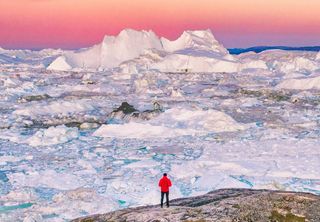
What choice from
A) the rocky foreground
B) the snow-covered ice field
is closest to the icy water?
the snow-covered ice field

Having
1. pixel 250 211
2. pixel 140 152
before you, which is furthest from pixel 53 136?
pixel 250 211

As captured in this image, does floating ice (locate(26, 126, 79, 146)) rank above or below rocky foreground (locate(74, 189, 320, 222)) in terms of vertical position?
below

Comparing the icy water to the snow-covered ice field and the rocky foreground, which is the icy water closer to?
the snow-covered ice field

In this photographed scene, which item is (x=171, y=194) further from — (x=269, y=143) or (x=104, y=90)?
(x=104, y=90)

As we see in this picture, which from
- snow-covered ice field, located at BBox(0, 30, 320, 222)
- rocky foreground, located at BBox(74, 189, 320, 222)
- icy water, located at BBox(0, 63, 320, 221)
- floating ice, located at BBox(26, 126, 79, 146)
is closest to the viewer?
rocky foreground, located at BBox(74, 189, 320, 222)

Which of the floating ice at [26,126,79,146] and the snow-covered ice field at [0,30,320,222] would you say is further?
the floating ice at [26,126,79,146]

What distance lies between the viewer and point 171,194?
18.0 metres

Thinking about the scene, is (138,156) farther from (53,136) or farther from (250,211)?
(250,211)

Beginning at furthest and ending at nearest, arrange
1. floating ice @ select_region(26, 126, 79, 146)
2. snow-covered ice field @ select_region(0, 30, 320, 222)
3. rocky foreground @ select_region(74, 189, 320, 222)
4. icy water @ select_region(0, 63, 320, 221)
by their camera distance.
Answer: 1. floating ice @ select_region(26, 126, 79, 146)
2. snow-covered ice field @ select_region(0, 30, 320, 222)
3. icy water @ select_region(0, 63, 320, 221)
4. rocky foreground @ select_region(74, 189, 320, 222)

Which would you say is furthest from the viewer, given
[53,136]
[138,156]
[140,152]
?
[53,136]

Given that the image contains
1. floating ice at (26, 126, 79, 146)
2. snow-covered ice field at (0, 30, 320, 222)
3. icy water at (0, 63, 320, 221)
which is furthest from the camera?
floating ice at (26, 126, 79, 146)

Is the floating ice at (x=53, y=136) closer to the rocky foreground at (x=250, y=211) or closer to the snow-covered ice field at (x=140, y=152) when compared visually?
the snow-covered ice field at (x=140, y=152)

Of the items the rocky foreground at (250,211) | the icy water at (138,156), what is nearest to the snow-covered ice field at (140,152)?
the icy water at (138,156)

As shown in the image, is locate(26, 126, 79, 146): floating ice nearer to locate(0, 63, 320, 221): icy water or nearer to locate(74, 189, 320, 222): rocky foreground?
locate(0, 63, 320, 221): icy water
